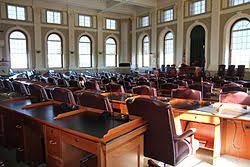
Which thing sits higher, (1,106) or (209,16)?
(209,16)

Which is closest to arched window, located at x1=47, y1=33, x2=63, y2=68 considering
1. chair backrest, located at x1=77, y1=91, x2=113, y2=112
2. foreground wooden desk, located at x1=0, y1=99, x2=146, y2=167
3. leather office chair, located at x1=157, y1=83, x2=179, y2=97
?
leather office chair, located at x1=157, y1=83, x2=179, y2=97

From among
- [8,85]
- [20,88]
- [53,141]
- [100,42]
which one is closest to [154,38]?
[100,42]

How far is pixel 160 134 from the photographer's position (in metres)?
2.19

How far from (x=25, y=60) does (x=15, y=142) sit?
470 inches

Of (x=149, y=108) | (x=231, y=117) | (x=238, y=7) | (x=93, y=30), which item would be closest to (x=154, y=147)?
(x=149, y=108)

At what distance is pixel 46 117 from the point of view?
2.43 m

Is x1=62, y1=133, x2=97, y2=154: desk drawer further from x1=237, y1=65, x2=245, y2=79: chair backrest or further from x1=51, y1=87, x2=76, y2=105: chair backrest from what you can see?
x1=237, y1=65, x2=245, y2=79: chair backrest

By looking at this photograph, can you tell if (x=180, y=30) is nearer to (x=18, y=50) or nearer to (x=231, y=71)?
(x=231, y=71)

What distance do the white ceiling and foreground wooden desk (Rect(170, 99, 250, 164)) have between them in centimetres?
1185

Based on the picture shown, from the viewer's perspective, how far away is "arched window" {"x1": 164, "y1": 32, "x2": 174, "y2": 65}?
47.8ft

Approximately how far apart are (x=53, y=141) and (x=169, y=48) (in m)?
13.4

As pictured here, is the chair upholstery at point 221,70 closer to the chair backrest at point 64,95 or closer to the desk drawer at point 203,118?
the desk drawer at point 203,118

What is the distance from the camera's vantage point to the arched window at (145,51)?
54.1ft

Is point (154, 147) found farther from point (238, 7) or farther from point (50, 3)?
point (50, 3)
